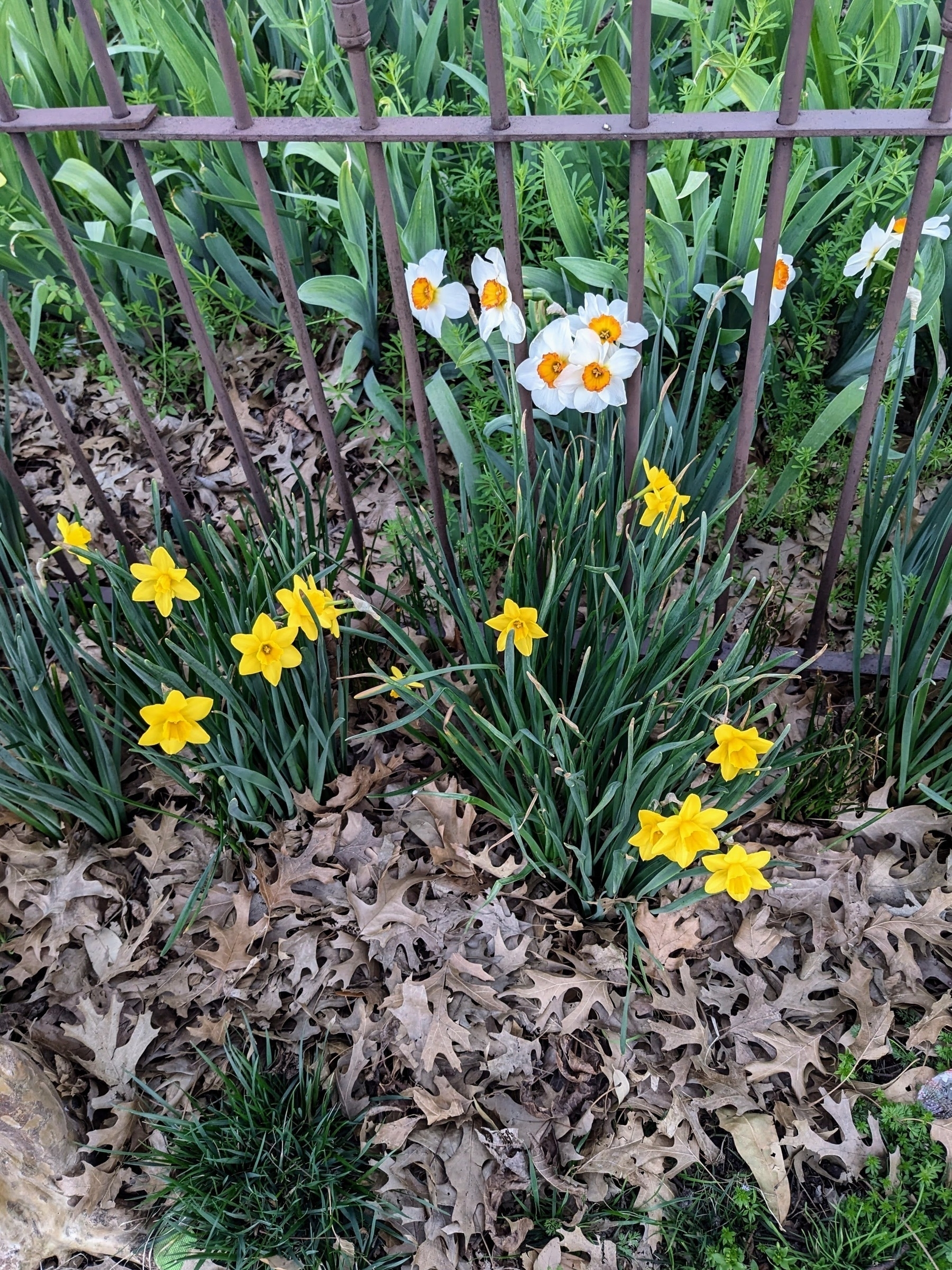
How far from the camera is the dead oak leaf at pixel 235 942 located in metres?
1.80

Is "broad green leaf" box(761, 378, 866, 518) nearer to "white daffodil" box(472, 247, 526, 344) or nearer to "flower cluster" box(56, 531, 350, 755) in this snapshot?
"white daffodil" box(472, 247, 526, 344)

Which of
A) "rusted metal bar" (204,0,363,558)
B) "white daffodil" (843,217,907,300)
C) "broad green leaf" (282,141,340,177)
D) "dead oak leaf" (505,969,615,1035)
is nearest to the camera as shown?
"rusted metal bar" (204,0,363,558)

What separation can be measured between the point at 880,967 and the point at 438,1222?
3.11 feet

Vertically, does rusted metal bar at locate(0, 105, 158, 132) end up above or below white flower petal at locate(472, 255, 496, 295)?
above

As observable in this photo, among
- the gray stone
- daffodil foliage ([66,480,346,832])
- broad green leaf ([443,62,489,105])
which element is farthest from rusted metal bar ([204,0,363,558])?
the gray stone

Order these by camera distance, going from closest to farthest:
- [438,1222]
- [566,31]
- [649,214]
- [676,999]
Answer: [438,1222] → [676,999] → [649,214] → [566,31]

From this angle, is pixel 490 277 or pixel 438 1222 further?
pixel 490 277

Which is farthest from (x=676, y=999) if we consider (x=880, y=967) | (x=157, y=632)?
(x=157, y=632)

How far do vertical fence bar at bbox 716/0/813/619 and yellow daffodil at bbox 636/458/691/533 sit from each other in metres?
0.12

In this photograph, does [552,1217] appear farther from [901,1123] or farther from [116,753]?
[116,753]

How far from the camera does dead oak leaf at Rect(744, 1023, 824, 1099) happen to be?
1.63 metres

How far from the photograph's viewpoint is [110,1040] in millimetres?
1746

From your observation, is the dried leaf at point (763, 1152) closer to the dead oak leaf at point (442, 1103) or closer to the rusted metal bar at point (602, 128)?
the dead oak leaf at point (442, 1103)

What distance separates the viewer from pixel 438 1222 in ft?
5.09
